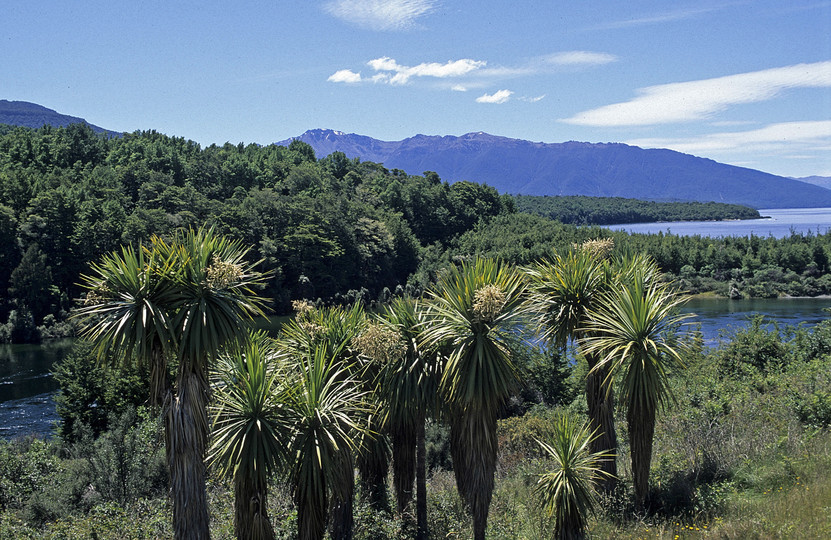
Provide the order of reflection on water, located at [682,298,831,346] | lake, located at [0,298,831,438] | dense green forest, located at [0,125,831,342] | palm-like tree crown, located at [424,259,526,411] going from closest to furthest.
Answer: palm-like tree crown, located at [424,259,526,411] → lake, located at [0,298,831,438] → reflection on water, located at [682,298,831,346] → dense green forest, located at [0,125,831,342]

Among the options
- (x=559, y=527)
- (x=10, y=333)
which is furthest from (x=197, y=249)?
(x=10, y=333)

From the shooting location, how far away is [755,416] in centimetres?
1303

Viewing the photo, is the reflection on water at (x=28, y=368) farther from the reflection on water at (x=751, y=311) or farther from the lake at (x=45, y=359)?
the reflection on water at (x=751, y=311)

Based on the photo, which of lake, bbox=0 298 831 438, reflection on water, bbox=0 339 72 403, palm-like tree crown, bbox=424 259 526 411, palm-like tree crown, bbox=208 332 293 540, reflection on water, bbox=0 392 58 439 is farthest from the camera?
reflection on water, bbox=0 339 72 403

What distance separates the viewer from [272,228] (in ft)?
248

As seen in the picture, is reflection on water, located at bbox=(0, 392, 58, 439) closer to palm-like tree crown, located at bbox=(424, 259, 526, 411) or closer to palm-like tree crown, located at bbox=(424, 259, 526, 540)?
palm-like tree crown, located at bbox=(424, 259, 526, 540)

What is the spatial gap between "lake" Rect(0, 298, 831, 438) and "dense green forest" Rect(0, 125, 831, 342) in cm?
408

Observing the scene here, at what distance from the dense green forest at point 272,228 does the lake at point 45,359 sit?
408 cm

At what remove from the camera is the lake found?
30.2 m

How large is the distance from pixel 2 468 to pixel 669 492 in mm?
15621

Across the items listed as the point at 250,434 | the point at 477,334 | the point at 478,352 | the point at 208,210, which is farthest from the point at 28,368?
the point at 478,352

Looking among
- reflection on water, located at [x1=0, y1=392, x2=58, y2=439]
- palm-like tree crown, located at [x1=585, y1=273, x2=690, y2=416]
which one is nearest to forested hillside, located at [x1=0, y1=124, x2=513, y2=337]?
reflection on water, located at [x1=0, y1=392, x2=58, y2=439]

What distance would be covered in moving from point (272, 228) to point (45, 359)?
34891mm

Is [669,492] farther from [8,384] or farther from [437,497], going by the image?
[8,384]
